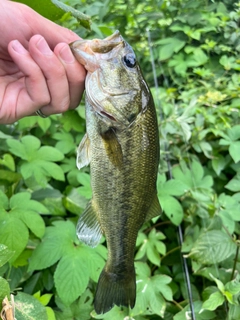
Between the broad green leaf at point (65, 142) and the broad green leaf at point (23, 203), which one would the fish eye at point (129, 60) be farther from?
the broad green leaf at point (65, 142)

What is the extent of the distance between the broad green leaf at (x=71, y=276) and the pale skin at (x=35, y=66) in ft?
2.27

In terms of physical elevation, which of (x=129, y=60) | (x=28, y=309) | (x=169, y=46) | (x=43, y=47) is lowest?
(x=169, y=46)

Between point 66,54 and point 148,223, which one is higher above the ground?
point 66,54

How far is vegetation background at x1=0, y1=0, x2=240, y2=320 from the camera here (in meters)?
1.56

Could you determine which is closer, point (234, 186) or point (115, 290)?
point (115, 290)

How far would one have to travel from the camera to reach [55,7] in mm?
1358

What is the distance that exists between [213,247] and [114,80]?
3.80ft

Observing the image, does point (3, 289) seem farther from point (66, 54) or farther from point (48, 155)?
point (48, 155)

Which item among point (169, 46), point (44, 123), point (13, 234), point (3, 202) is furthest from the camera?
point (169, 46)

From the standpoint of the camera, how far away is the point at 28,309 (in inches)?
50.1

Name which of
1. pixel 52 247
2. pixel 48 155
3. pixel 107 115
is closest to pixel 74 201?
pixel 48 155

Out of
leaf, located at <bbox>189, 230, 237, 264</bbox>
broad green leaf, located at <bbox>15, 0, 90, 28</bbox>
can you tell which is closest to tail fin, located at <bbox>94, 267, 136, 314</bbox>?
leaf, located at <bbox>189, 230, 237, 264</bbox>

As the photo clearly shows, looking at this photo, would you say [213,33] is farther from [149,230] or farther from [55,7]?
[55,7]

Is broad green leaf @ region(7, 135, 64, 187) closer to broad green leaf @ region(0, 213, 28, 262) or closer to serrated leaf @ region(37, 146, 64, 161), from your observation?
serrated leaf @ region(37, 146, 64, 161)
